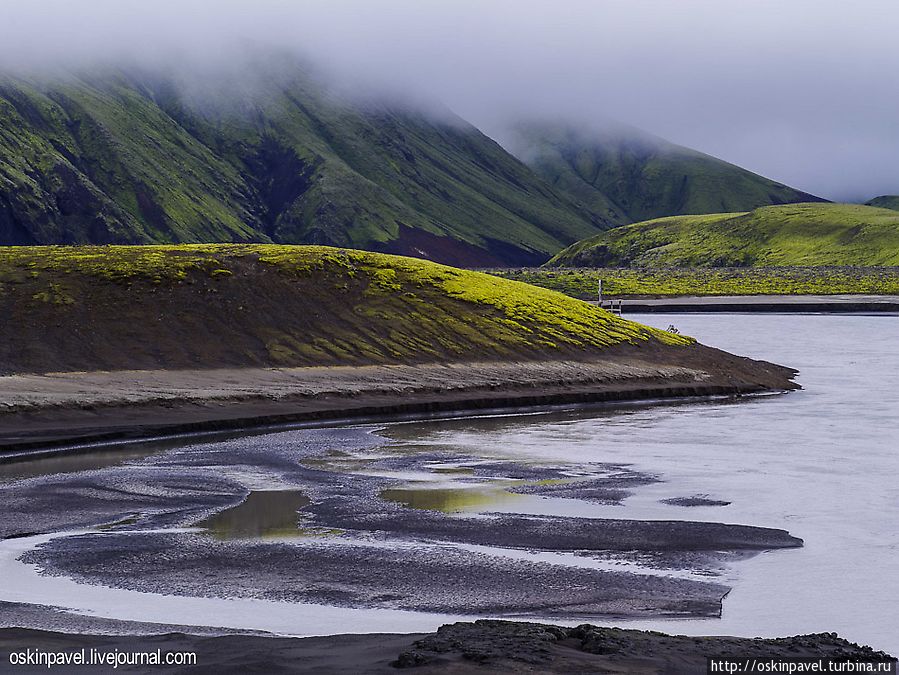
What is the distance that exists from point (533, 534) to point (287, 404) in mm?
26755

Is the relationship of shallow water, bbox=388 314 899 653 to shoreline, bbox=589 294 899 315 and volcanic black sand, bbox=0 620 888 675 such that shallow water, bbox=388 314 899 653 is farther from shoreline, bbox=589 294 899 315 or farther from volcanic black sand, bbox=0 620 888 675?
shoreline, bbox=589 294 899 315

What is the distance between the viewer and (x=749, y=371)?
218 ft

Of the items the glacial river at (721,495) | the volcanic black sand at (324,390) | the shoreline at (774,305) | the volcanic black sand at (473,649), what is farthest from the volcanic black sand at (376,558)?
the shoreline at (774,305)

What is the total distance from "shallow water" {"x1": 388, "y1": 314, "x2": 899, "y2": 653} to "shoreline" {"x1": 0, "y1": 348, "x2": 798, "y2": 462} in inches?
151

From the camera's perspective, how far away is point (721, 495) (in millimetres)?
30984

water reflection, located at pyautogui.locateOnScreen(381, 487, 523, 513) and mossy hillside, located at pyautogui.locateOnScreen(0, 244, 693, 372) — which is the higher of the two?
mossy hillside, located at pyautogui.locateOnScreen(0, 244, 693, 372)

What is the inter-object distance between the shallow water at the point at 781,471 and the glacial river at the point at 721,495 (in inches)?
2.2

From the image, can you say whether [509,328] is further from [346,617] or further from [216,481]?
[346,617]

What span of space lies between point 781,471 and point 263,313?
36.4 meters

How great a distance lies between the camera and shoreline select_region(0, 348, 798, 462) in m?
44.2

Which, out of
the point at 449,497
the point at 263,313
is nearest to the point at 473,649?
the point at 449,497

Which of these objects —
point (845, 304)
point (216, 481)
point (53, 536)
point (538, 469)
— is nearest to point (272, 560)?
point (53, 536)

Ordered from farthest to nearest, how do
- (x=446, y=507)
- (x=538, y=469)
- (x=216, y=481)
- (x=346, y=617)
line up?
1. (x=538, y=469)
2. (x=216, y=481)
3. (x=446, y=507)
4. (x=346, y=617)

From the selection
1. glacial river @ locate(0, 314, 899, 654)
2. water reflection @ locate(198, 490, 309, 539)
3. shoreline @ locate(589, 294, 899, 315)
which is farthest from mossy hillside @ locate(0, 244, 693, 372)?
→ shoreline @ locate(589, 294, 899, 315)
